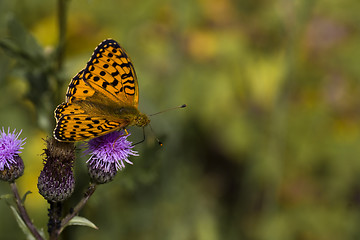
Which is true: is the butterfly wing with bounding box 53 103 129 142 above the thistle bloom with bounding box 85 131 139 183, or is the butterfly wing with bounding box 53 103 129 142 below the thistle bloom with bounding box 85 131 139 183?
above

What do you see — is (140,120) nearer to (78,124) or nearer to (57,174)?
(78,124)

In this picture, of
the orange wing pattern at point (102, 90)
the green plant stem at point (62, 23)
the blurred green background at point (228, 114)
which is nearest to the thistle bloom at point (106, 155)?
the orange wing pattern at point (102, 90)

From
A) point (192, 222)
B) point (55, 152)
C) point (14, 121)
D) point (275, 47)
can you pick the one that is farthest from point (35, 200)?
point (275, 47)

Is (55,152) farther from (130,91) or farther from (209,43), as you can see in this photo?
(209,43)

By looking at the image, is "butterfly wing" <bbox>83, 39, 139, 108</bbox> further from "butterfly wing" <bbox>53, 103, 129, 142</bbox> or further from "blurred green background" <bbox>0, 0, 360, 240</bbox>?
"blurred green background" <bbox>0, 0, 360, 240</bbox>

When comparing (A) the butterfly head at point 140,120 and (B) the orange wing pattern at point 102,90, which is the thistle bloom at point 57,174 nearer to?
(B) the orange wing pattern at point 102,90

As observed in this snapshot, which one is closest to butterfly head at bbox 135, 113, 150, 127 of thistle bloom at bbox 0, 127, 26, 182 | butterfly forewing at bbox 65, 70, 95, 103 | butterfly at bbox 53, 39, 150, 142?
butterfly at bbox 53, 39, 150, 142
